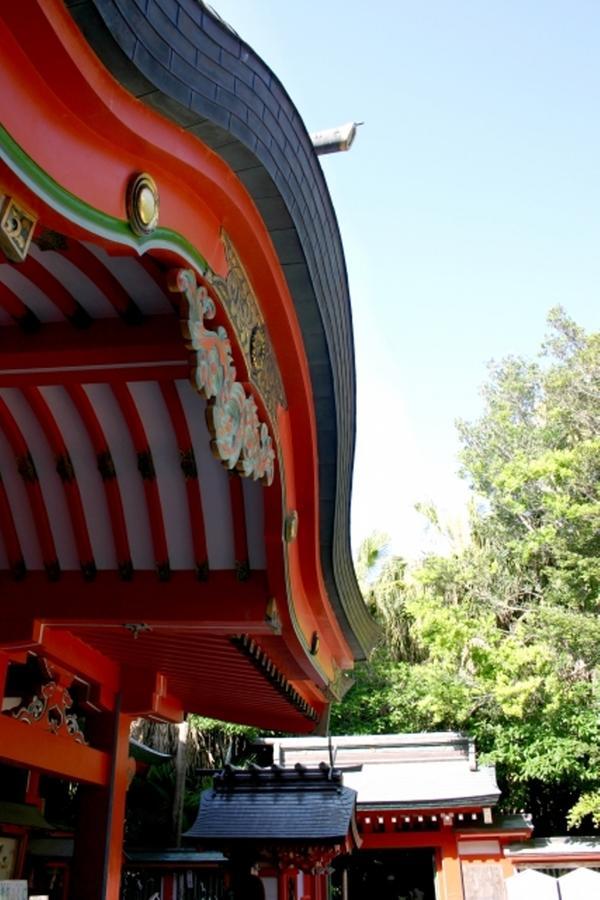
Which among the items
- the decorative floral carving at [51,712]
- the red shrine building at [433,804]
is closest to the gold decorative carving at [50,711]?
the decorative floral carving at [51,712]

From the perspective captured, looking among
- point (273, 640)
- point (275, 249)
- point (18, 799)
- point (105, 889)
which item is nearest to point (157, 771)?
point (18, 799)

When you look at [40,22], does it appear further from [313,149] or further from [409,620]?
[409,620]

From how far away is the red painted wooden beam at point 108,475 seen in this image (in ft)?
10.7

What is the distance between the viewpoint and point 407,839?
13.8 meters

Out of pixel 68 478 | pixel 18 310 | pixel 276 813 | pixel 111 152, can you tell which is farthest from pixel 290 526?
pixel 276 813

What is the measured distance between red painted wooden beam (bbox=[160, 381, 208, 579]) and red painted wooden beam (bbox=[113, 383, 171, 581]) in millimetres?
152

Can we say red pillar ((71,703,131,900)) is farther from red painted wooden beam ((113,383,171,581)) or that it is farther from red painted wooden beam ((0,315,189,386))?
red painted wooden beam ((0,315,189,386))

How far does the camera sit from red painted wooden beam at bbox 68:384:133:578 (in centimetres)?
327

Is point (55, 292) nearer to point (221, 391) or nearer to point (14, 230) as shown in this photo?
point (221, 391)

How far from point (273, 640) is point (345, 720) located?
16987 mm

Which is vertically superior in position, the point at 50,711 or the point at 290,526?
the point at 290,526

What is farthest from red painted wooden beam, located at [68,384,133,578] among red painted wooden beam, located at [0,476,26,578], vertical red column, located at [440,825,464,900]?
vertical red column, located at [440,825,464,900]

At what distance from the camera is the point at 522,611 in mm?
17203

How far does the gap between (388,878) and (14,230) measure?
21.0m
